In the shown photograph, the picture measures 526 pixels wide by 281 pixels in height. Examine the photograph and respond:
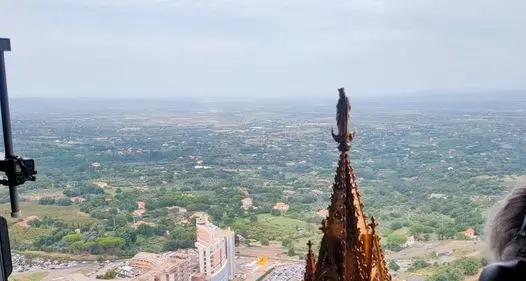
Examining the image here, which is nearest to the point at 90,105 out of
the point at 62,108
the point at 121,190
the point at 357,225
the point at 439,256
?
the point at 62,108

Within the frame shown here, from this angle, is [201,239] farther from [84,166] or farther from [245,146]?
[245,146]

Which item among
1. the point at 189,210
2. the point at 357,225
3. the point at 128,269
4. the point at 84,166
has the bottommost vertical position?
the point at 128,269

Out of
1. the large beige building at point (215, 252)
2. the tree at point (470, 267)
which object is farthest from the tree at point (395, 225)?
the large beige building at point (215, 252)

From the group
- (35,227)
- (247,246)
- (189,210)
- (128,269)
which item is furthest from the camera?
(189,210)

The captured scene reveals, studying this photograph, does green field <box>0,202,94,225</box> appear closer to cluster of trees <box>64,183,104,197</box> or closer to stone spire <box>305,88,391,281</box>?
cluster of trees <box>64,183,104,197</box>

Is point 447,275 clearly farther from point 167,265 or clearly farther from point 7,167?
point 7,167

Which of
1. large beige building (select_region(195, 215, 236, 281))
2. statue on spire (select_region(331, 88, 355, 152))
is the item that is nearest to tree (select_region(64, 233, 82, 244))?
large beige building (select_region(195, 215, 236, 281))

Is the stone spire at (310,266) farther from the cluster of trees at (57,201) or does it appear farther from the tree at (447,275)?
the cluster of trees at (57,201)

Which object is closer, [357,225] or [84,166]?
[357,225]

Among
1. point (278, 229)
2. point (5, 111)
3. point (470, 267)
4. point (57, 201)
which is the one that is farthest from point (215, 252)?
point (5, 111)
